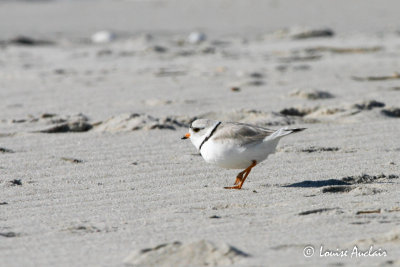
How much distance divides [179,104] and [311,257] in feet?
13.7

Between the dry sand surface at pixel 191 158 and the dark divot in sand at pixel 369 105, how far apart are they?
2cm

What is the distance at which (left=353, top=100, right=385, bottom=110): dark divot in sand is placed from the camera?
6.57 metres

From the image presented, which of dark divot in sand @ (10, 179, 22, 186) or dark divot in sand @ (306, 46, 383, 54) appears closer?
dark divot in sand @ (10, 179, 22, 186)

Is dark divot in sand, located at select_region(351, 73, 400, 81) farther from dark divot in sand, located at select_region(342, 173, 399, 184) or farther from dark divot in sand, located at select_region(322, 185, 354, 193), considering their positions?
dark divot in sand, located at select_region(322, 185, 354, 193)

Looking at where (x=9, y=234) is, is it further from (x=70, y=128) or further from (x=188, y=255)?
(x=70, y=128)

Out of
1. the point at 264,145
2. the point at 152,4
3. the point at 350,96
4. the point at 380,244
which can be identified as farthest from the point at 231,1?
the point at 380,244

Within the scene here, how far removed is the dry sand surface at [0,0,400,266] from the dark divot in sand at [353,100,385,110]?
2cm

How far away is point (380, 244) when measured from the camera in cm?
323

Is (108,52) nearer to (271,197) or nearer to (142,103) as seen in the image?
(142,103)

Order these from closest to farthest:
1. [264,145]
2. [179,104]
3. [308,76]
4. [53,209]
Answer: [53,209]
[264,145]
[179,104]
[308,76]

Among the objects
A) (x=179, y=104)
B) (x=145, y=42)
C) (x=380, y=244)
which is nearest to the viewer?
(x=380, y=244)

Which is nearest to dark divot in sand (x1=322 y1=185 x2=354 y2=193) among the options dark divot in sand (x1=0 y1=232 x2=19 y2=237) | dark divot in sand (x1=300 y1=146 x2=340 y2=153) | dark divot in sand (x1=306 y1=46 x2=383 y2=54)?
dark divot in sand (x1=300 y1=146 x2=340 y2=153)

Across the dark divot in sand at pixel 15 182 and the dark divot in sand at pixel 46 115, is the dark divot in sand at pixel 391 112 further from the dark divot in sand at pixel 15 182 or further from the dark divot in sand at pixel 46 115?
the dark divot in sand at pixel 15 182

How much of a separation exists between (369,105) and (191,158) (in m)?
2.16
